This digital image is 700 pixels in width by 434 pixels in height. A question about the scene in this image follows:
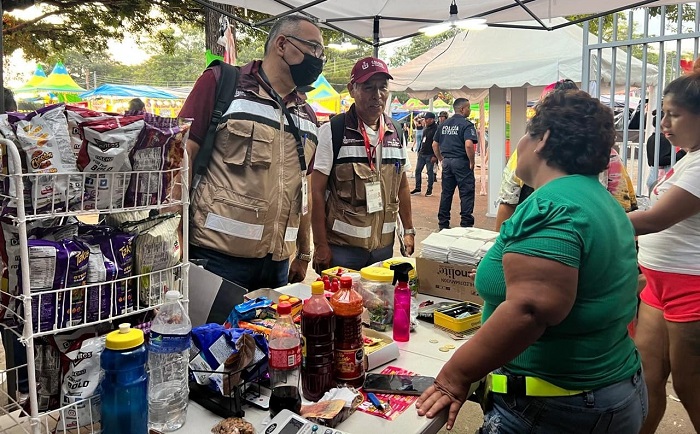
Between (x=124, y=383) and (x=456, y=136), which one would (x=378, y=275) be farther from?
(x=456, y=136)

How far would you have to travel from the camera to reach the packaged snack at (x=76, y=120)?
4.19 ft

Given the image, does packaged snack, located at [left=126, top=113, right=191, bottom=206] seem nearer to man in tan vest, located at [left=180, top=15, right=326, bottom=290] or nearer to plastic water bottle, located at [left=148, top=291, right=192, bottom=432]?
plastic water bottle, located at [left=148, top=291, right=192, bottom=432]

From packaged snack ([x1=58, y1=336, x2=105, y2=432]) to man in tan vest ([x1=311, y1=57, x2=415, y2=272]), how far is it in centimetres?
203

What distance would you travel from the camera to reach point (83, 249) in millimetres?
1289

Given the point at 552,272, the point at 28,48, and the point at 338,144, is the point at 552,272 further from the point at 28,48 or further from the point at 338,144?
the point at 28,48

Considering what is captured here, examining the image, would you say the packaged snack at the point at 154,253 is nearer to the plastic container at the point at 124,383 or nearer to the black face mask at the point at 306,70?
the plastic container at the point at 124,383

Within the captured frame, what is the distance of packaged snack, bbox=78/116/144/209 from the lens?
51.2 inches

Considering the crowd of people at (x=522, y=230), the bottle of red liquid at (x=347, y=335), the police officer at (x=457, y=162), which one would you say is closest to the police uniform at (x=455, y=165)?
the police officer at (x=457, y=162)

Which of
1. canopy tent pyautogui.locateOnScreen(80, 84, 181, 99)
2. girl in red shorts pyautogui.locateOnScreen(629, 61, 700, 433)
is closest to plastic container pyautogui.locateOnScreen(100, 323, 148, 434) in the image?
girl in red shorts pyautogui.locateOnScreen(629, 61, 700, 433)

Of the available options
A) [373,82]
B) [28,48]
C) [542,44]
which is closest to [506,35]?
[542,44]

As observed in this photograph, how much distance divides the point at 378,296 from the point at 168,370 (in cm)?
96

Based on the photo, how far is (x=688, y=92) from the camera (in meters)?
2.43

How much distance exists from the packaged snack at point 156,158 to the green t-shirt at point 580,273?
0.94 metres

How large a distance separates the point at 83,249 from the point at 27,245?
4.8 inches
